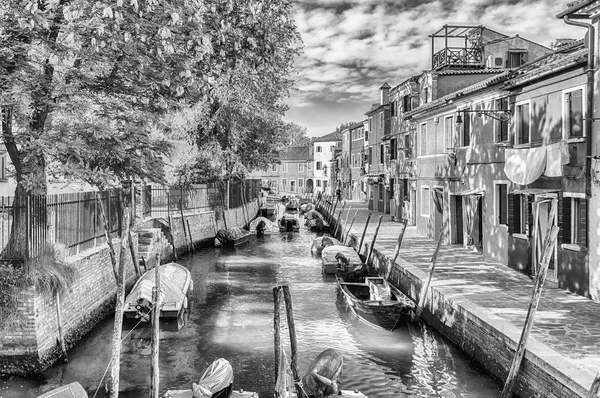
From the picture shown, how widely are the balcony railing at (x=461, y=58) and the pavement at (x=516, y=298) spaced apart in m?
10.5

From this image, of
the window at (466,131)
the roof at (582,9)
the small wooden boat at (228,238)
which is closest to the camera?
the roof at (582,9)

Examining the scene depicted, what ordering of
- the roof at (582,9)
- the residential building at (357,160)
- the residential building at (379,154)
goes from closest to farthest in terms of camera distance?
the roof at (582,9) < the residential building at (379,154) < the residential building at (357,160)

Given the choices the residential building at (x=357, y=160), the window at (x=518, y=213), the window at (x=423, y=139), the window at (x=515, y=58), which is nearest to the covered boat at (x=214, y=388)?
the window at (x=518, y=213)

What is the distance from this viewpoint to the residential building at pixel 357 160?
56625mm

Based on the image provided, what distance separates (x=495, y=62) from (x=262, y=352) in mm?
22503

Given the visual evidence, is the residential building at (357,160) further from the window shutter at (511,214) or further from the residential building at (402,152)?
the window shutter at (511,214)

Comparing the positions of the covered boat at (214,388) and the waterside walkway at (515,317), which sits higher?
the waterside walkway at (515,317)

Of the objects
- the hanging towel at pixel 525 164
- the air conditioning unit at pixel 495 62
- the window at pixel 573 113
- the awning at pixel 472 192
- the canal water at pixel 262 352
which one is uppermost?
the air conditioning unit at pixel 495 62

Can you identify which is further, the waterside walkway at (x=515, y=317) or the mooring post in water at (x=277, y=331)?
the mooring post in water at (x=277, y=331)

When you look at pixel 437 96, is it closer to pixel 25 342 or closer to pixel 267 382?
pixel 267 382

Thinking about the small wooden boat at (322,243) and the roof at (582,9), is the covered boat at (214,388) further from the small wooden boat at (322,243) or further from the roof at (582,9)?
the small wooden boat at (322,243)

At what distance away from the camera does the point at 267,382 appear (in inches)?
443

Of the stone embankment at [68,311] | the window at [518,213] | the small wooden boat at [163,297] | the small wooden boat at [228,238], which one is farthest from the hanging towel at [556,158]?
the small wooden boat at [228,238]

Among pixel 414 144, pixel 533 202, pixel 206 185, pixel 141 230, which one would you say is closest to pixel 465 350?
pixel 533 202
